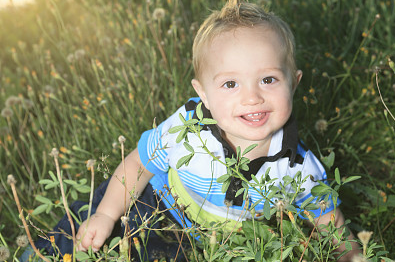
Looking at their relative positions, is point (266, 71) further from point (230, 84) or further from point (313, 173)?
point (313, 173)

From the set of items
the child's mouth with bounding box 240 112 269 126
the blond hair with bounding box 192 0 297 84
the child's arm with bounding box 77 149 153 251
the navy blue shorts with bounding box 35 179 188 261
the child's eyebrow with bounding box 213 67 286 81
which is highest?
the blond hair with bounding box 192 0 297 84

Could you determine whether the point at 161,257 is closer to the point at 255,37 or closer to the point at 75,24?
the point at 255,37

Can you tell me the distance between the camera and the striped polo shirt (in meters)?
1.73

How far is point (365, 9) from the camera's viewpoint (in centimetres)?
310

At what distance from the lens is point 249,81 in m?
1.56

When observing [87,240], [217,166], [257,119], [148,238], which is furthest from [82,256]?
[257,119]

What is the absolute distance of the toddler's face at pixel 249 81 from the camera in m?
1.54

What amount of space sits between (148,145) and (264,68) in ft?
2.27

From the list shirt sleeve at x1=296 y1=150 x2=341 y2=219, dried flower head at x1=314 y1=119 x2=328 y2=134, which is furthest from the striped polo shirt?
dried flower head at x1=314 y1=119 x2=328 y2=134

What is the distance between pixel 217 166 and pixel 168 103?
0.89 meters

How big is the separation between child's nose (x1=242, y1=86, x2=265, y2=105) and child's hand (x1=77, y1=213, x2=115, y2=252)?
0.89 m

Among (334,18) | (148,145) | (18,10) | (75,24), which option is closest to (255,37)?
(148,145)

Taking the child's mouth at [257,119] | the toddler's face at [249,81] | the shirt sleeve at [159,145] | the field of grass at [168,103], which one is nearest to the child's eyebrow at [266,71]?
the toddler's face at [249,81]

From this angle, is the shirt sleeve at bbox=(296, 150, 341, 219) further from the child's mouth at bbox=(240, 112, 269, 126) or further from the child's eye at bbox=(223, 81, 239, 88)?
the child's eye at bbox=(223, 81, 239, 88)
